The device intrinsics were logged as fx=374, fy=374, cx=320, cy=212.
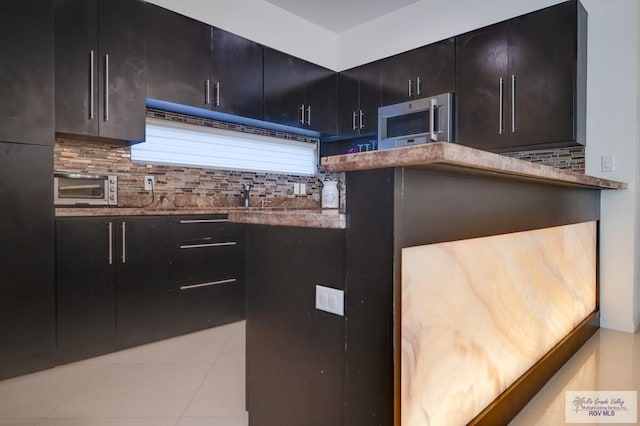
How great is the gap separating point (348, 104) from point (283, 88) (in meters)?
0.84

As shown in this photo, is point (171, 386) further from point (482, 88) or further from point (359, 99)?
point (359, 99)

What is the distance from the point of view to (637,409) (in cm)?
165

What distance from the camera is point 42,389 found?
6.43 ft

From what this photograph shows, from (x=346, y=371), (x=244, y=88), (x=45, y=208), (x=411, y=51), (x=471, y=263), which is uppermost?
(x=411, y=51)

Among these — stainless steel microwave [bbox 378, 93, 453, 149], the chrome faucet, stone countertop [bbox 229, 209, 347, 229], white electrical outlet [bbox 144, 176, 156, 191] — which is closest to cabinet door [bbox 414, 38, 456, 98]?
stainless steel microwave [bbox 378, 93, 453, 149]

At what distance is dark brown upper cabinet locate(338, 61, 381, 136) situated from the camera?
→ 13.1 ft

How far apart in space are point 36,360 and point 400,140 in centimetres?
323

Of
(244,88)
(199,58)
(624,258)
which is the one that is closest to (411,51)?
(244,88)

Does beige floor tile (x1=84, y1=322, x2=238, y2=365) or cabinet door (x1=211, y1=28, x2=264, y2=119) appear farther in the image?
cabinet door (x1=211, y1=28, x2=264, y2=119)

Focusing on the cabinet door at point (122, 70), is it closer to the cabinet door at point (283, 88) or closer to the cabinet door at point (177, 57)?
the cabinet door at point (177, 57)

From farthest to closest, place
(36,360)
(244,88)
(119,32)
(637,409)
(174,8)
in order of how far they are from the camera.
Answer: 1. (244,88)
2. (174,8)
3. (119,32)
4. (36,360)
5. (637,409)

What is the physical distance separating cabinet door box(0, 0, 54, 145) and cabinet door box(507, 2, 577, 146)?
10.7 ft

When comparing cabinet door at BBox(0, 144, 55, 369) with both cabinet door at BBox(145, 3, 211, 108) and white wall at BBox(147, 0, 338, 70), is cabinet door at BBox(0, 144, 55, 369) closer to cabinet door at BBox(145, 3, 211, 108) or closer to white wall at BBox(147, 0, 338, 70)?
cabinet door at BBox(145, 3, 211, 108)

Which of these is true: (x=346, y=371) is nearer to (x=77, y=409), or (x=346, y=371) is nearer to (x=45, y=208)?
(x=77, y=409)
